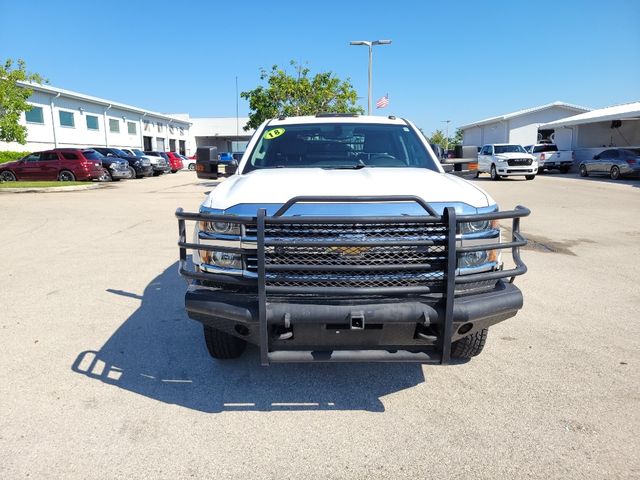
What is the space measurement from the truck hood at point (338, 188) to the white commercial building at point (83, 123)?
84.5ft

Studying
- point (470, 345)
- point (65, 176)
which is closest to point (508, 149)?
point (65, 176)

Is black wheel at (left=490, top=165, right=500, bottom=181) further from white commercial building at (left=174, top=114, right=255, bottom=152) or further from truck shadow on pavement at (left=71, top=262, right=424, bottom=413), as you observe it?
white commercial building at (left=174, top=114, right=255, bottom=152)

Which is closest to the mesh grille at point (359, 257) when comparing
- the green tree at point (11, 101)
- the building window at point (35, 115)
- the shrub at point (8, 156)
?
the green tree at point (11, 101)

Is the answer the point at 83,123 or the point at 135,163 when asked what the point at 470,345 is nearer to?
the point at 135,163

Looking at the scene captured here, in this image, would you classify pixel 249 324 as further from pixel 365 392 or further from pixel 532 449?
pixel 532 449

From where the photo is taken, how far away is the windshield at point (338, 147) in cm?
434

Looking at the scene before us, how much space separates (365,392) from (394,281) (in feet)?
3.24

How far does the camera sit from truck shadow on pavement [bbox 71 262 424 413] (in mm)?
3197

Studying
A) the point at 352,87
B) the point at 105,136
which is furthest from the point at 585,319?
the point at 105,136

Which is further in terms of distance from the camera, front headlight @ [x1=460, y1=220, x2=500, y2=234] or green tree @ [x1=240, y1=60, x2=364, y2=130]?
green tree @ [x1=240, y1=60, x2=364, y2=130]

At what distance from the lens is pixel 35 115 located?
3253 centimetres

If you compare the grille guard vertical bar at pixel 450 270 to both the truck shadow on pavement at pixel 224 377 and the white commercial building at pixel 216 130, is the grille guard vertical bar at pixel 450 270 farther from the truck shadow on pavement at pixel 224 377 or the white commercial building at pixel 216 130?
the white commercial building at pixel 216 130

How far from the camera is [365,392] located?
3.32 metres

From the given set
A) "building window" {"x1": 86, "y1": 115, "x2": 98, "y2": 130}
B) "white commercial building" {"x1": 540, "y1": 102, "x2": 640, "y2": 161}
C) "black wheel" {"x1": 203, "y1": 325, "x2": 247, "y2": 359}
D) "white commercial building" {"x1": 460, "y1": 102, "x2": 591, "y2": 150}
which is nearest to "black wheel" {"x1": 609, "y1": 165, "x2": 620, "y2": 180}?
"white commercial building" {"x1": 540, "y1": 102, "x2": 640, "y2": 161}
